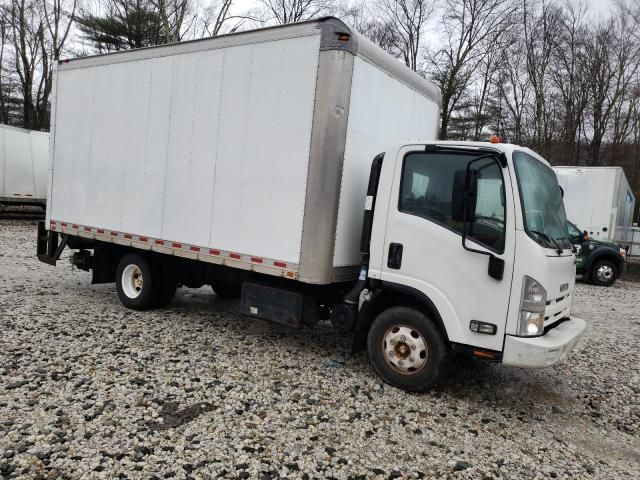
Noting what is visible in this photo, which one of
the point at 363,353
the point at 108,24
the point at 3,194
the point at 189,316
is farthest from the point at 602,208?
the point at 108,24

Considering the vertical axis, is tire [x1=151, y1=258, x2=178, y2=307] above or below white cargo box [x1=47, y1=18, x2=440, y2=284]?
below

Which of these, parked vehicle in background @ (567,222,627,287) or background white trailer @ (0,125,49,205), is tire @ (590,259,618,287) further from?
background white trailer @ (0,125,49,205)

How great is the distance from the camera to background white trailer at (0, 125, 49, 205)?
18234 millimetres

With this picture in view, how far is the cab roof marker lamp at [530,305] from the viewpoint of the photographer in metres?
4.05

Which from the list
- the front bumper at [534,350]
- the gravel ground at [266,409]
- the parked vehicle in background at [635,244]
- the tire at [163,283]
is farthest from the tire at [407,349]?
the parked vehicle in background at [635,244]

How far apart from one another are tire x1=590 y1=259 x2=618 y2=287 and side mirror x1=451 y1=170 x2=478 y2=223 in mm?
11914

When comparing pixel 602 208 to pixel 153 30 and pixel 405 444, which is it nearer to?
pixel 405 444

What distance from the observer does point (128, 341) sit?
5664mm

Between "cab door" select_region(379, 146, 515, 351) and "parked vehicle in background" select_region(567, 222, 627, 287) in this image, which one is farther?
"parked vehicle in background" select_region(567, 222, 627, 287)

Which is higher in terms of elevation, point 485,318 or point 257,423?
point 485,318

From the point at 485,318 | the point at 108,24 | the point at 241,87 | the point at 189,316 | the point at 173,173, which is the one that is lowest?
the point at 189,316

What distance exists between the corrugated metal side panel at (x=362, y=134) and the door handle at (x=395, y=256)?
1.83 ft

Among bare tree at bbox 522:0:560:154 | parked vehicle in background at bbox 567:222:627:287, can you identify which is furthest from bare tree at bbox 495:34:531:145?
parked vehicle in background at bbox 567:222:627:287

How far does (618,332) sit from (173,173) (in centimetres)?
768
